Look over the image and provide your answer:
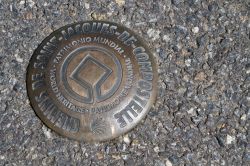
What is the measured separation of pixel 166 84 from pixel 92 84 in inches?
18.5

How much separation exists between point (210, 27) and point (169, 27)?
0.26m

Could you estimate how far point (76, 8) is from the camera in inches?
115

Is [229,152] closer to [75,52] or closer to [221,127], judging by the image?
[221,127]

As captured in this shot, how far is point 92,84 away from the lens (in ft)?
8.41

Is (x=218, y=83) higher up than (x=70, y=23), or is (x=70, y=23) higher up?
(x=70, y=23)

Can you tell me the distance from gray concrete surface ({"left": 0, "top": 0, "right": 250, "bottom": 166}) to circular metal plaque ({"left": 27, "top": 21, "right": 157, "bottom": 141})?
0.32ft

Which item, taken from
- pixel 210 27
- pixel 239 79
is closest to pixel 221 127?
pixel 239 79

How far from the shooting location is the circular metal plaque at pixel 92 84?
2.55 meters

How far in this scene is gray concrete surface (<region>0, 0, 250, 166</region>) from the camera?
8.55ft

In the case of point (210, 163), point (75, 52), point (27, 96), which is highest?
point (75, 52)

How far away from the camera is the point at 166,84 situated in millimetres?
2734

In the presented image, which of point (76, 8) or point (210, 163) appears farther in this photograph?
point (76, 8)

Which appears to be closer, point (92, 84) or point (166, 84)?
point (92, 84)

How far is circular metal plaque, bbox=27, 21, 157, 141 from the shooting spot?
8.38 ft
